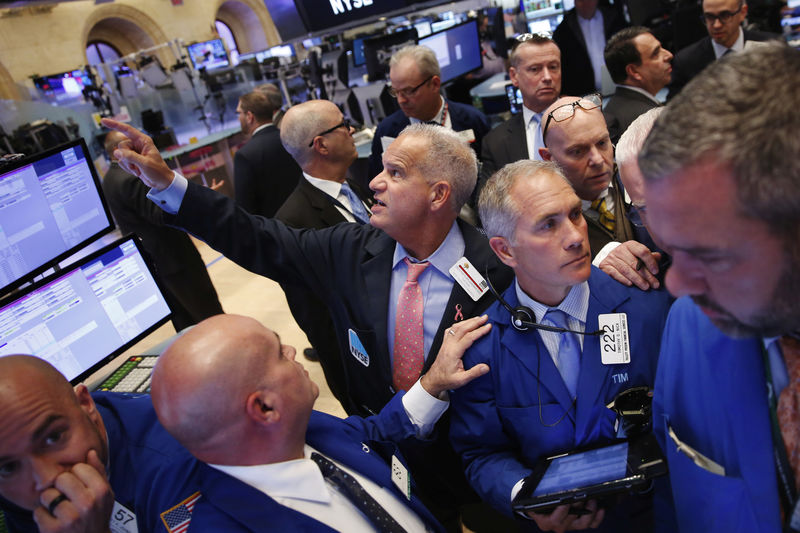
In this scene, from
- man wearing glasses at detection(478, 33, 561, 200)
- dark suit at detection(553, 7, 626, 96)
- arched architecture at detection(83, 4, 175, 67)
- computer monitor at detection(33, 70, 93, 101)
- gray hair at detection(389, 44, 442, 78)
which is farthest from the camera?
arched architecture at detection(83, 4, 175, 67)

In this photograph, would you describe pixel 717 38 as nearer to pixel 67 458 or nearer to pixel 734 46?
pixel 734 46

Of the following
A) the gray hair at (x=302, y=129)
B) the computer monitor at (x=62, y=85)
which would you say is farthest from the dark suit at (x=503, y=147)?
the computer monitor at (x=62, y=85)

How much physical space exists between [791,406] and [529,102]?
8.75ft

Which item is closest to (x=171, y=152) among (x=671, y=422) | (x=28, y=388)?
(x=28, y=388)

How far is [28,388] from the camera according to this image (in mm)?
1255

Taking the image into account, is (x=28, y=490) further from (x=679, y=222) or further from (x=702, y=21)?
(x=702, y=21)

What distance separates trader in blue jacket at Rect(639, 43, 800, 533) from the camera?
2.15 feet

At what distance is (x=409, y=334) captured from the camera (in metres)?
1.89

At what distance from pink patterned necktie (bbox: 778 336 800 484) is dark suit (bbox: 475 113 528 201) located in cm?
235

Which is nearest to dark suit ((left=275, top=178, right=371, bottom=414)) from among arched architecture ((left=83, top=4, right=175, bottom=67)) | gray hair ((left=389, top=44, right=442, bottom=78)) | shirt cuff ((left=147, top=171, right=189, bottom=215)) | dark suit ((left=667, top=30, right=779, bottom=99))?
shirt cuff ((left=147, top=171, right=189, bottom=215))

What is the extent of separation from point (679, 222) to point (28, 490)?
1.45 m

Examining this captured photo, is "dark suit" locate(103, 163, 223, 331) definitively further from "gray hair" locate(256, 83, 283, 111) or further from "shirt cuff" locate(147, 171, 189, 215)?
"shirt cuff" locate(147, 171, 189, 215)

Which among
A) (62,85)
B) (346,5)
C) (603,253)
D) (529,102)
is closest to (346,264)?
(603,253)

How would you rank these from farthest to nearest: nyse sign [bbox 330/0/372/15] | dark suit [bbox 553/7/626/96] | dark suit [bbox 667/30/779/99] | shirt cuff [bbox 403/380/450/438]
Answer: nyse sign [bbox 330/0/372/15] < dark suit [bbox 553/7/626/96] < dark suit [bbox 667/30/779/99] < shirt cuff [bbox 403/380/450/438]
